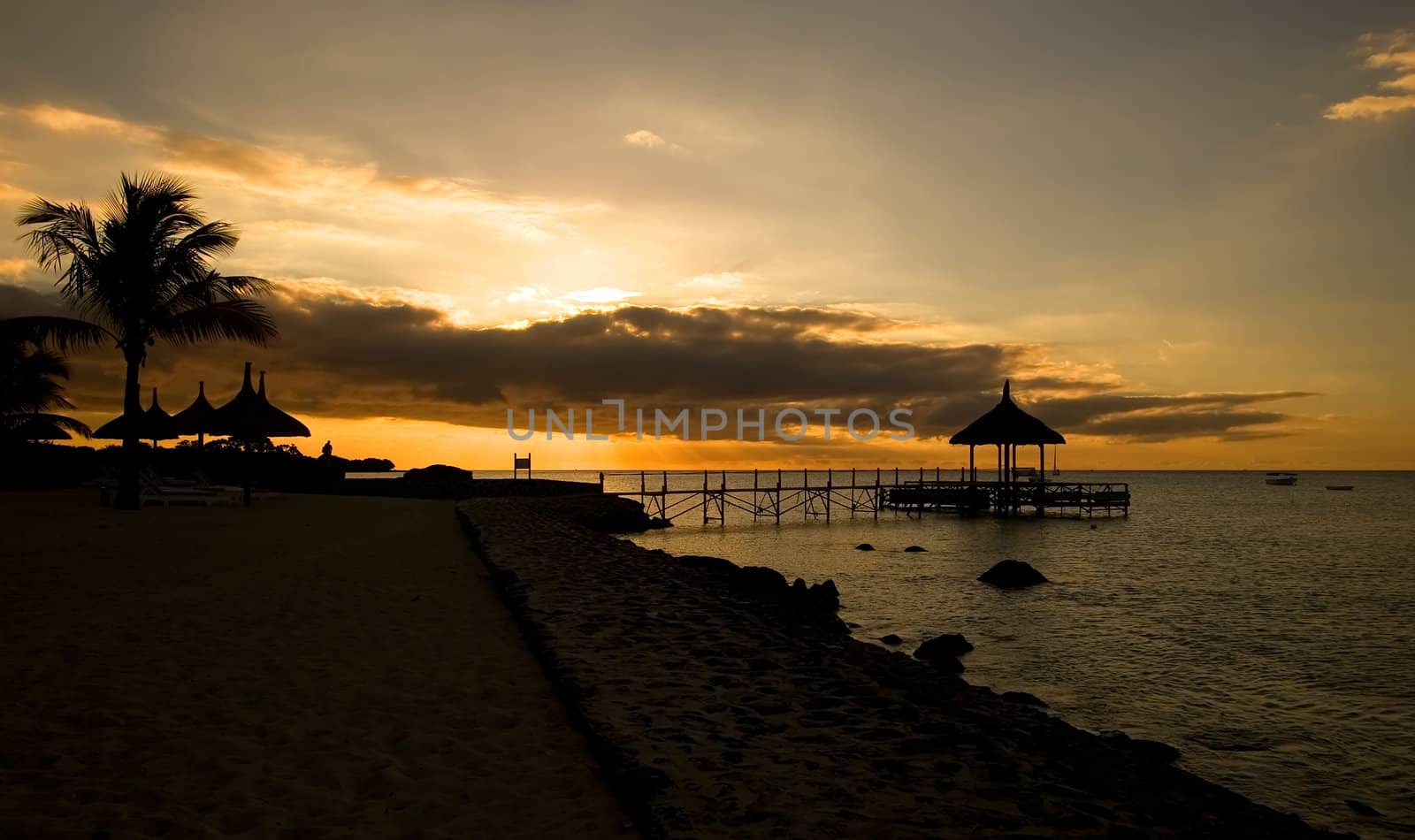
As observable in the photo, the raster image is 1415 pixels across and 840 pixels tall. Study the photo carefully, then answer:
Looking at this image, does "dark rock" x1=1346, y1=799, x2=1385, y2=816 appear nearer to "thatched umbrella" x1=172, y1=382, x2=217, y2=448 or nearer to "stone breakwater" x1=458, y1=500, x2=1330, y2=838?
"stone breakwater" x1=458, y1=500, x2=1330, y2=838

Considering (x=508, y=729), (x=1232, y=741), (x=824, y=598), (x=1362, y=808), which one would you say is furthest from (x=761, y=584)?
(x=508, y=729)

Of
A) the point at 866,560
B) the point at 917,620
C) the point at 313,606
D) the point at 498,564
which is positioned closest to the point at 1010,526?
the point at 866,560

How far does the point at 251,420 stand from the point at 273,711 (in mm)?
25351

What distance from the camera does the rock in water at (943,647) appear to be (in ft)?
43.3

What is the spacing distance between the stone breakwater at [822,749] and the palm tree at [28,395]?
28205 mm

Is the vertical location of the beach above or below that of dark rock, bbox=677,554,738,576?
above

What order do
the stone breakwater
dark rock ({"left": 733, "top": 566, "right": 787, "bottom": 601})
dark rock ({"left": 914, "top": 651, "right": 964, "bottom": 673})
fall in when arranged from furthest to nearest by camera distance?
dark rock ({"left": 733, "top": 566, "right": 787, "bottom": 601}), dark rock ({"left": 914, "top": 651, "right": 964, "bottom": 673}), the stone breakwater

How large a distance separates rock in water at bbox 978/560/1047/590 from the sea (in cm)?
51

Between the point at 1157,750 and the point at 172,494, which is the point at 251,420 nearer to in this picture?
the point at 172,494

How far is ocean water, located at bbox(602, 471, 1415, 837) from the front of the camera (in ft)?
29.7

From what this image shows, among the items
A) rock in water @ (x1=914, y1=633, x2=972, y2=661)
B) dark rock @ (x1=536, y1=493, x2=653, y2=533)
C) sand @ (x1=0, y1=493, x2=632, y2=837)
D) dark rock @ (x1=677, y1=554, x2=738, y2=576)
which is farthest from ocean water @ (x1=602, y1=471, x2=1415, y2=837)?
sand @ (x1=0, y1=493, x2=632, y2=837)

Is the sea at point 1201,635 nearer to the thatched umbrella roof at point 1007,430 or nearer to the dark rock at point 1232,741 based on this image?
the dark rock at point 1232,741

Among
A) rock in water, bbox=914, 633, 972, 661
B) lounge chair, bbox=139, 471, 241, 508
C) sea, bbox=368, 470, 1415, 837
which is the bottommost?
sea, bbox=368, 470, 1415, 837

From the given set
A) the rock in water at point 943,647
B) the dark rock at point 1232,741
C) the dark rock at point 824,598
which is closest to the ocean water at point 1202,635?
the dark rock at point 1232,741
